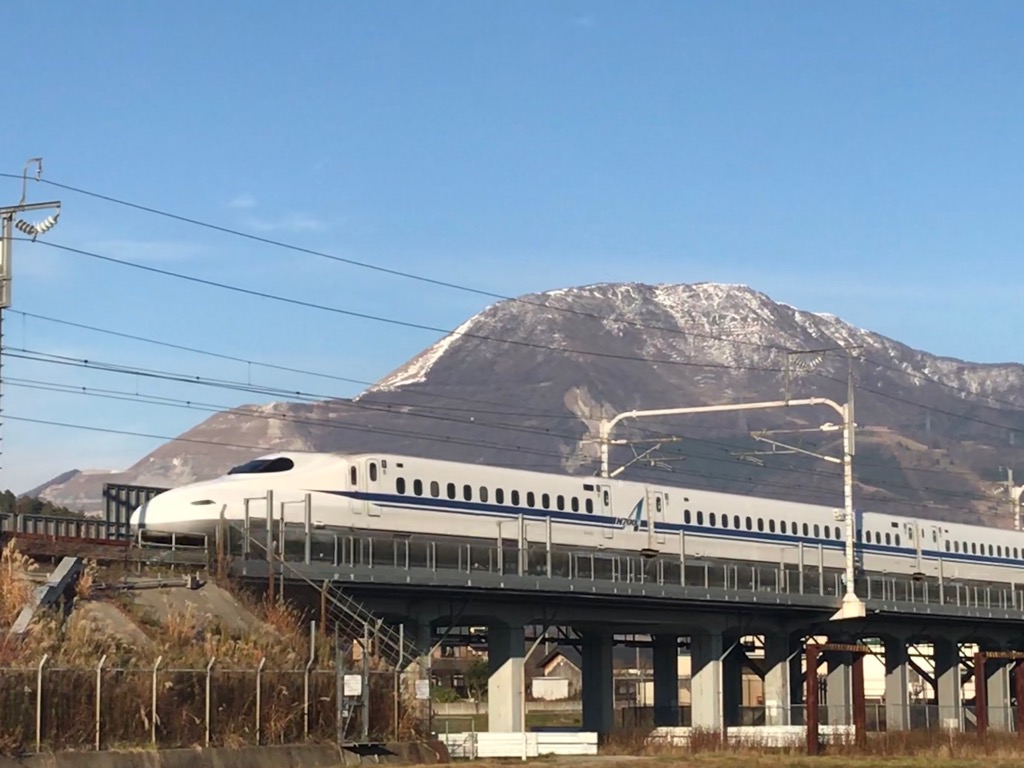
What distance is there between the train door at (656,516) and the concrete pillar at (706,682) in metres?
4.49

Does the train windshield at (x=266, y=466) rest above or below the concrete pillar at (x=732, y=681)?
above

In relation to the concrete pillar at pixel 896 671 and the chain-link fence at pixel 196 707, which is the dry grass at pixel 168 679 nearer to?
the chain-link fence at pixel 196 707

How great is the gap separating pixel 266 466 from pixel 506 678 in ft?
35.7

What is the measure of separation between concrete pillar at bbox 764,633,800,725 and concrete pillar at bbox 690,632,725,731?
431cm

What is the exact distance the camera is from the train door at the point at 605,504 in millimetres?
73000

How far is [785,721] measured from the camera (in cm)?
7400

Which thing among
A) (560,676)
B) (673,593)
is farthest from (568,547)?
(560,676)

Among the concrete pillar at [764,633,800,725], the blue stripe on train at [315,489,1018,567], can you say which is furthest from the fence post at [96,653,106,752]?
the concrete pillar at [764,633,800,725]

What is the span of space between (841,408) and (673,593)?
461 inches

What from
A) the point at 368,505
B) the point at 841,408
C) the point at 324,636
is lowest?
the point at 324,636

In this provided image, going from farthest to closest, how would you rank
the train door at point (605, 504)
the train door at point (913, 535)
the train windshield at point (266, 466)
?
the train door at point (913, 535) < the train door at point (605, 504) < the train windshield at point (266, 466)

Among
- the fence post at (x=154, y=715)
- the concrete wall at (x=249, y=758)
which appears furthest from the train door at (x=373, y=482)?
the fence post at (x=154, y=715)

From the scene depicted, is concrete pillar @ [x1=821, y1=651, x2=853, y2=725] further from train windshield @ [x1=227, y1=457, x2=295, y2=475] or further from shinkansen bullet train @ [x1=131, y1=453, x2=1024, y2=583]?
train windshield @ [x1=227, y1=457, x2=295, y2=475]

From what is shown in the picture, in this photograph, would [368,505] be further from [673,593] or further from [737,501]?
[737,501]
